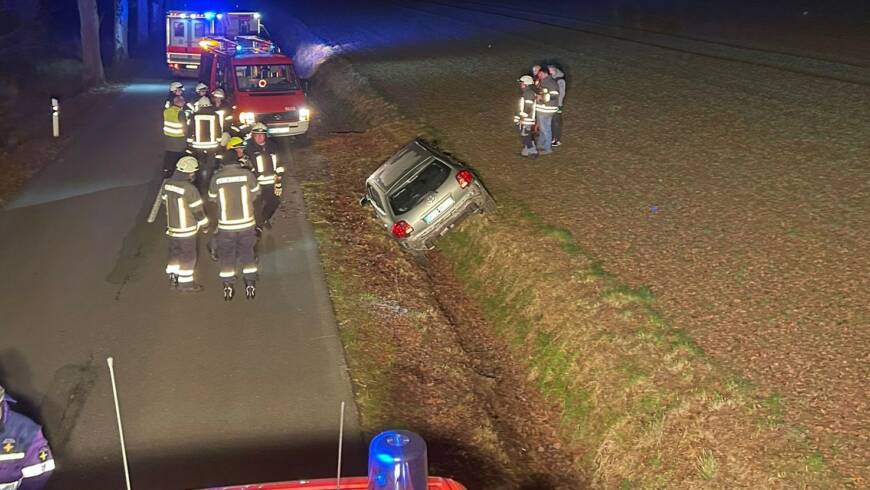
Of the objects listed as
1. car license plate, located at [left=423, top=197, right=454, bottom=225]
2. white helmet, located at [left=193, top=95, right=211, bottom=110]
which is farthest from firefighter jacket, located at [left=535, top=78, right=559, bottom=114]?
white helmet, located at [left=193, top=95, right=211, bottom=110]

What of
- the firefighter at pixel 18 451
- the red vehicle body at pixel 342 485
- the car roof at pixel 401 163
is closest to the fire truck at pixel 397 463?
Result: the red vehicle body at pixel 342 485

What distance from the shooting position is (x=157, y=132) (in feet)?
69.5

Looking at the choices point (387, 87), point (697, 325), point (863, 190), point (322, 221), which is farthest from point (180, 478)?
point (387, 87)

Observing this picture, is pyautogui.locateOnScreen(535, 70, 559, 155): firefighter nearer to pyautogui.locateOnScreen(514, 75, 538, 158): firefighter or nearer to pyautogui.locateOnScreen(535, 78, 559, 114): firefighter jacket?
pyautogui.locateOnScreen(535, 78, 559, 114): firefighter jacket

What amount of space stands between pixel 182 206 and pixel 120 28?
2902 centimetres

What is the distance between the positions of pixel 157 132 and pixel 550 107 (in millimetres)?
11178

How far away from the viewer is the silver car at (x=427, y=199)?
1195 cm

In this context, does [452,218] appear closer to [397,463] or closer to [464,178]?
[464,178]

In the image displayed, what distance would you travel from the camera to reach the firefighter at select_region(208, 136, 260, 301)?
10172 millimetres

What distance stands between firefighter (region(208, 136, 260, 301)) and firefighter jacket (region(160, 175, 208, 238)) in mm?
234

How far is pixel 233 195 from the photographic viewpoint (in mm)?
10172

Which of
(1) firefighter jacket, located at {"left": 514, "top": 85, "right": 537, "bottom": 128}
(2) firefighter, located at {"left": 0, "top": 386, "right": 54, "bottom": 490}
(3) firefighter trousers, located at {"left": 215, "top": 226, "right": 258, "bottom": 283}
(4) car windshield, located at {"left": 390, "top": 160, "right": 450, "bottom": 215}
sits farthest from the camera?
(1) firefighter jacket, located at {"left": 514, "top": 85, "right": 537, "bottom": 128}

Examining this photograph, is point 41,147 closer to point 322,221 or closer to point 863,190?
point 322,221

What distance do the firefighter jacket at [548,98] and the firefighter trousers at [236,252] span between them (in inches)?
243
